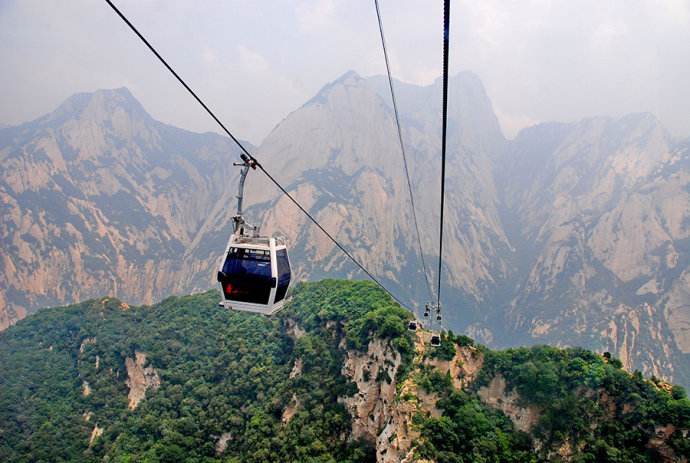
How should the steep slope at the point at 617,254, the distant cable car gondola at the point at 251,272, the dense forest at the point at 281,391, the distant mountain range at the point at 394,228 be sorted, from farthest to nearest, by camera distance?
1. the distant mountain range at the point at 394,228
2. the steep slope at the point at 617,254
3. the dense forest at the point at 281,391
4. the distant cable car gondola at the point at 251,272

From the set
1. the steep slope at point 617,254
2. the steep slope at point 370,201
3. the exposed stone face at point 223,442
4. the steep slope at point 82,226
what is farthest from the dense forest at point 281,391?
the steep slope at point 617,254

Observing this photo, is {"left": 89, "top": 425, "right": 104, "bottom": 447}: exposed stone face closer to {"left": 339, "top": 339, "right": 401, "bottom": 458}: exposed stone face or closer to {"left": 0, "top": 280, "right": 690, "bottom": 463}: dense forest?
{"left": 0, "top": 280, "right": 690, "bottom": 463}: dense forest

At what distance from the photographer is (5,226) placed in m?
139

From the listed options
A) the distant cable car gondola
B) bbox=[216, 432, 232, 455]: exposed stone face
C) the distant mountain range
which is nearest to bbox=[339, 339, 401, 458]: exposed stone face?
bbox=[216, 432, 232, 455]: exposed stone face

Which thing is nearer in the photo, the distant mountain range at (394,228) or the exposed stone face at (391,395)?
the exposed stone face at (391,395)

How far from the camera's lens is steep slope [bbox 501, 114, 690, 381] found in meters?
104

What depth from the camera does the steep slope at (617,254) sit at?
103812 millimetres

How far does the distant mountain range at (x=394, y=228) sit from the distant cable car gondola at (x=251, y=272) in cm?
10957

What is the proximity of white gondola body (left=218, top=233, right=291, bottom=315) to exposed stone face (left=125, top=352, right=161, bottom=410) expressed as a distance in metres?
49.3

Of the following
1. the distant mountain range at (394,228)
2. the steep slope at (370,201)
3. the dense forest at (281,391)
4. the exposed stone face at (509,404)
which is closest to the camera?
the dense forest at (281,391)

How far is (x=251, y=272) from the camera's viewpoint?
1430 centimetres

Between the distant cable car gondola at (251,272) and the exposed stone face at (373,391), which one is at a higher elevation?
the distant cable car gondola at (251,272)

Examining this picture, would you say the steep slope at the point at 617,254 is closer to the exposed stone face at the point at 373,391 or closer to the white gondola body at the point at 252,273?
the exposed stone face at the point at 373,391

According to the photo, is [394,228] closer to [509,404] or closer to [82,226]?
[82,226]
